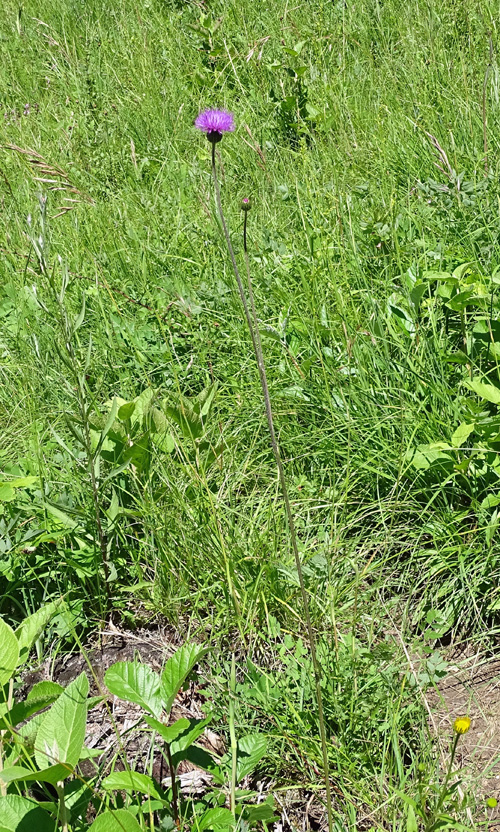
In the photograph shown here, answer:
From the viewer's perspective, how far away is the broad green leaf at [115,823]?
1129 millimetres

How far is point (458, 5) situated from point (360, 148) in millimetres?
1252

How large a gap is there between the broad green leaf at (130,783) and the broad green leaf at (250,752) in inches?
5.9

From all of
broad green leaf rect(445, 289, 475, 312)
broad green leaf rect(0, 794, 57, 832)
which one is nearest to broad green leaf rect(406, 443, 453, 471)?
broad green leaf rect(445, 289, 475, 312)

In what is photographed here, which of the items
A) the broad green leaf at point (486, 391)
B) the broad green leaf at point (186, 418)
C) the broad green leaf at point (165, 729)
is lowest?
the broad green leaf at point (165, 729)

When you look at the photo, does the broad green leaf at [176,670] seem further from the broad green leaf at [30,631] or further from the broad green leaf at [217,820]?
the broad green leaf at [30,631]

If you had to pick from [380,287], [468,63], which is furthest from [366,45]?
[380,287]

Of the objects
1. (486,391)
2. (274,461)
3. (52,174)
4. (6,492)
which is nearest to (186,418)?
(274,461)

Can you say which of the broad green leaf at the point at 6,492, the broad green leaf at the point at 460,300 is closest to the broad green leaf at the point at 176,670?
the broad green leaf at the point at 6,492

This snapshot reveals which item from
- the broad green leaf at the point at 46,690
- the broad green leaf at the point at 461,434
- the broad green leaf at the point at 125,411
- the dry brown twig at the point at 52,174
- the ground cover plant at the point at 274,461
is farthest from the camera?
the dry brown twig at the point at 52,174

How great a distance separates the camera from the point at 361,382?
2148 mm

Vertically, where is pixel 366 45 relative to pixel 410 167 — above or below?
above

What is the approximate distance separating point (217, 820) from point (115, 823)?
172 millimetres

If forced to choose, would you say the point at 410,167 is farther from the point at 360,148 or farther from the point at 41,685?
the point at 41,685

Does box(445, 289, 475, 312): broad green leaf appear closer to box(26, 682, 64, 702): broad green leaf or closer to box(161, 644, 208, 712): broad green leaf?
box(161, 644, 208, 712): broad green leaf
